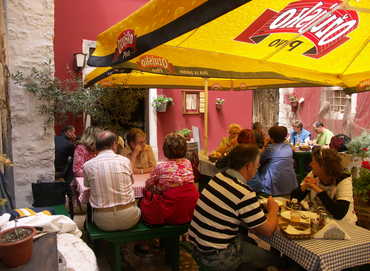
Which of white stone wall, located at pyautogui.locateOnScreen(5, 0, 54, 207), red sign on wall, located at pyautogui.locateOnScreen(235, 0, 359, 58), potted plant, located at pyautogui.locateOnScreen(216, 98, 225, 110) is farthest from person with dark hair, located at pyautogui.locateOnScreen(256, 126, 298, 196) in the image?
potted plant, located at pyautogui.locateOnScreen(216, 98, 225, 110)

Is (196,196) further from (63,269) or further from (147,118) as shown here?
(147,118)

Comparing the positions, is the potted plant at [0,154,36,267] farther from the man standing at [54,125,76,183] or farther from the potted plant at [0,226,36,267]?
the man standing at [54,125,76,183]

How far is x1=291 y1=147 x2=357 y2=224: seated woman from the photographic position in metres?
2.65

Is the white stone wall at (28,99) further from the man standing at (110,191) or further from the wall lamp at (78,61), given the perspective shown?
the wall lamp at (78,61)

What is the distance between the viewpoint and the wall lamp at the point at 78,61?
7086 mm

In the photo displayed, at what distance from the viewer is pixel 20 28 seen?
404cm

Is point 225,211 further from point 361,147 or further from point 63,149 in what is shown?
point 63,149

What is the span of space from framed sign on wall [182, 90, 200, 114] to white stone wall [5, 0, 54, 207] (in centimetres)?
515

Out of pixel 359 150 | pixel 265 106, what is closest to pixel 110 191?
pixel 359 150

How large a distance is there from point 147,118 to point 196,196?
18.8ft

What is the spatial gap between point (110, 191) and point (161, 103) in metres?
5.64

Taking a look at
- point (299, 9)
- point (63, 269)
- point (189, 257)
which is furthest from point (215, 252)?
point (299, 9)

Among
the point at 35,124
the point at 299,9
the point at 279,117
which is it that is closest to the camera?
the point at 299,9

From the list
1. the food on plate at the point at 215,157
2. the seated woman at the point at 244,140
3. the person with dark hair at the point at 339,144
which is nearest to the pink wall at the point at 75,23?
the food on plate at the point at 215,157
